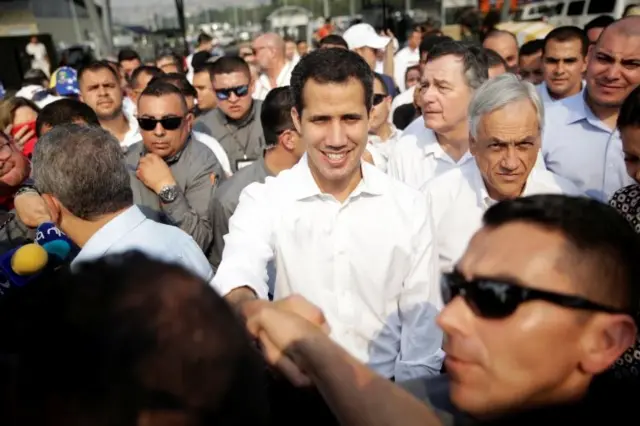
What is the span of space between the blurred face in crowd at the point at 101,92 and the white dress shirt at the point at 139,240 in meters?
3.15

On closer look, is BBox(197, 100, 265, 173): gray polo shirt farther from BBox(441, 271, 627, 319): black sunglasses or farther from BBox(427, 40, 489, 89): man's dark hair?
BBox(441, 271, 627, 319): black sunglasses

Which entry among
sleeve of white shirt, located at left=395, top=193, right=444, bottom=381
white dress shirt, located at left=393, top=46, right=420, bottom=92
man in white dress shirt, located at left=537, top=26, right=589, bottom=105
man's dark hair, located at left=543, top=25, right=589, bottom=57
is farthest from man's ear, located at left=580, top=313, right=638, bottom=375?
white dress shirt, located at left=393, top=46, right=420, bottom=92

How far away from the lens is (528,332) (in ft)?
4.02

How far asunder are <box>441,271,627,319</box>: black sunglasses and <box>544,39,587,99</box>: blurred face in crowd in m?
4.12

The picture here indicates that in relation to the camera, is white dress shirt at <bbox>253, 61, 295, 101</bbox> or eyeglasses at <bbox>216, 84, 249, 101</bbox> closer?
eyeglasses at <bbox>216, 84, 249, 101</bbox>

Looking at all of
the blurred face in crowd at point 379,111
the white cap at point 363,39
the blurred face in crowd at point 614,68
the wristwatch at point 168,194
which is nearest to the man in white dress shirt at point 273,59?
the white cap at point 363,39

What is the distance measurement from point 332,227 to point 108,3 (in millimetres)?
23154

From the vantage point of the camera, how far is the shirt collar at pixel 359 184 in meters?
2.22

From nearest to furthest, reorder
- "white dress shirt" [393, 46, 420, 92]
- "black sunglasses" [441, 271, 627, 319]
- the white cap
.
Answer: "black sunglasses" [441, 271, 627, 319] → the white cap → "white dress shirt" [393, 46, 420, 92]

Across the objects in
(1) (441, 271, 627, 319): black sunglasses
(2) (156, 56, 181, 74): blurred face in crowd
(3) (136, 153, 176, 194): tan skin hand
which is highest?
(1) (441, 271, 627, 319): black sunglasses

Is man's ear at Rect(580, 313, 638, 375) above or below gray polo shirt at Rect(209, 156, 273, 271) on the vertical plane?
above

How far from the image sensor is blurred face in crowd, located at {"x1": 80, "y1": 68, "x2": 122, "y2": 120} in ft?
16.3

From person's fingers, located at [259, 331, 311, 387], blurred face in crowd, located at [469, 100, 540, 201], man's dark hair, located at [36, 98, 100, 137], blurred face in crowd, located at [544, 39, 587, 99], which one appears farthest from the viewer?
blurred face in crowd, located at [544, 39, 587, 99]

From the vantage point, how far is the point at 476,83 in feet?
11.9
